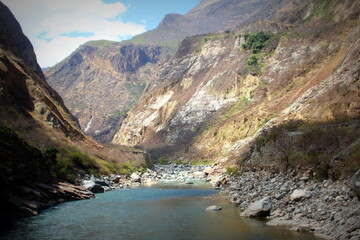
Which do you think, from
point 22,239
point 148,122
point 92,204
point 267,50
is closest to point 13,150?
point 92,204

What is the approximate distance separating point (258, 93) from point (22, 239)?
80048mm

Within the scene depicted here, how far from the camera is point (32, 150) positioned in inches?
1148

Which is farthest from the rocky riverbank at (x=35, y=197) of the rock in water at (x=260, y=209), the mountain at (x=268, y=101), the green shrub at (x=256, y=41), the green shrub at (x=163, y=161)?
the green shrub at (x=256, y=41)

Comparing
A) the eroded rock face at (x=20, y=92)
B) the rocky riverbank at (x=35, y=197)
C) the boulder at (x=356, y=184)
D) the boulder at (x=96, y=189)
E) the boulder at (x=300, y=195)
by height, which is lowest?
the boulder at (x=96, y=189)

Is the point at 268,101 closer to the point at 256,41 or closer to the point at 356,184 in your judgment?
the point at 256,41

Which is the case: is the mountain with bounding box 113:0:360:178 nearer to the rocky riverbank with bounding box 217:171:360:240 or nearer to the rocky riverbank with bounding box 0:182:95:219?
the rocky riverbank with bounding box 217:171:360:240

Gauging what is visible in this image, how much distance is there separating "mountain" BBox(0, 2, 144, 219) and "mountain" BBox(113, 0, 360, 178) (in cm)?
2044

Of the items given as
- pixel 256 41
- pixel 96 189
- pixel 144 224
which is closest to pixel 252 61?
pixel 256 41

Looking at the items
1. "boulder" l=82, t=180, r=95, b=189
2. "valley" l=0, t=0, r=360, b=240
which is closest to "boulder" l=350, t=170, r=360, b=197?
"valley" l=0, t=0, r=360, b=240

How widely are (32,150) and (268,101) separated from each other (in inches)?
2321

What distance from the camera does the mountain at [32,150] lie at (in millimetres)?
22156

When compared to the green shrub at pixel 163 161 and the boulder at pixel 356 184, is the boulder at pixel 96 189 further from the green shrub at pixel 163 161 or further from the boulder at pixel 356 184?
the green shrub at pixel 163 161

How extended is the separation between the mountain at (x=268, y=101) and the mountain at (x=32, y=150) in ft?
67.1

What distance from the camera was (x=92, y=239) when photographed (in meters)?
15.8
